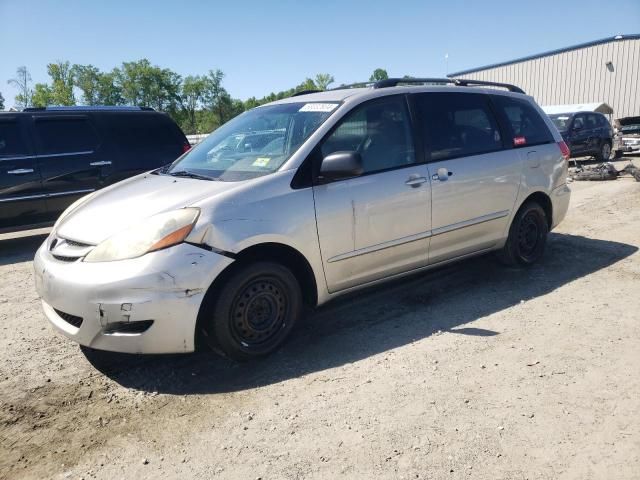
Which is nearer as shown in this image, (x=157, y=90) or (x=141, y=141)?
(x=141, y=141)

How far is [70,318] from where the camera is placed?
310cm

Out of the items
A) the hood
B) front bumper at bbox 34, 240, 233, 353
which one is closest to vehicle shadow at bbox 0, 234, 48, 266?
the hood

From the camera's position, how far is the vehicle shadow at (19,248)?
640cm

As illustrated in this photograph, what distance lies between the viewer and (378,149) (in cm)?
384

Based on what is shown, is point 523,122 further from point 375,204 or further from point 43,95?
point 43,95

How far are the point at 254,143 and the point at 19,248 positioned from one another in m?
5.02

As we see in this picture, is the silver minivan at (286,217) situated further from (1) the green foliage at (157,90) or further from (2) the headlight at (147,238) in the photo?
(1) the green foliage at (157,90)

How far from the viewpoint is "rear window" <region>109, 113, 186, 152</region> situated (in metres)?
7.36

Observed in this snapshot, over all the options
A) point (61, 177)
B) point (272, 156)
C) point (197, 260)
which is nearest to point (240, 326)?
point (197, 260)

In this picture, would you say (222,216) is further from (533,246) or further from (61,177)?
(61,177)

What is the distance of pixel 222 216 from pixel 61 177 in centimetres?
483

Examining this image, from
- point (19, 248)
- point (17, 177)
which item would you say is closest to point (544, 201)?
point (17, 177)

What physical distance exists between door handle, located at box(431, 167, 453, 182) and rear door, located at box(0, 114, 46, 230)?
5407 millimetres

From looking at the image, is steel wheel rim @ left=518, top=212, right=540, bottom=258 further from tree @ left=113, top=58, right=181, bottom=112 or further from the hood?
tree @ left=113, top=58, right=181, bottom=112
